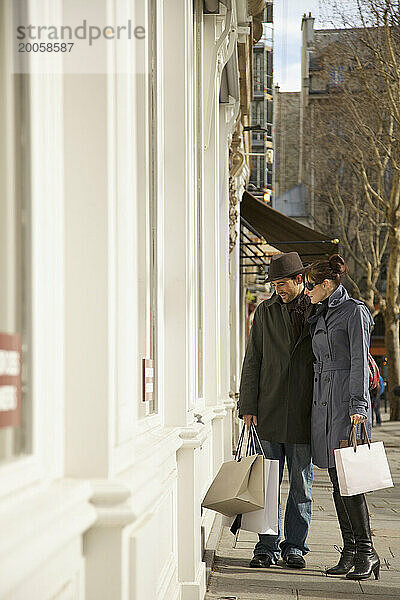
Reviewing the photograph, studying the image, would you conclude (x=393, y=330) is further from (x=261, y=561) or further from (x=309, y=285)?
(x=261, y=561)

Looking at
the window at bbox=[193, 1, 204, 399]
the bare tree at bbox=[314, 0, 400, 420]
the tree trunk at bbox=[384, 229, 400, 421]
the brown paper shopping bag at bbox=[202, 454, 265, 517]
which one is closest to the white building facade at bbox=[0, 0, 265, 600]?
the brown paper shopping bag at bbox=[202, 454, 265, 517]

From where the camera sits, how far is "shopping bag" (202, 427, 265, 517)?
5.98m

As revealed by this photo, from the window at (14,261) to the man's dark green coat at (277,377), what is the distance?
4623mm

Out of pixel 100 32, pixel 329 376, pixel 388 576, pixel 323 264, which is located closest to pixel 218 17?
pixel 323 264

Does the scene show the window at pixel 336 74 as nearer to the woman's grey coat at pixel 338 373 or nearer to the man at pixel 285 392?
the man at pixel 285 392

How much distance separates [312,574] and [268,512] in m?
0.71

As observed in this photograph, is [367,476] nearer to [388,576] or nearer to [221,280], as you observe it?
[388,576]

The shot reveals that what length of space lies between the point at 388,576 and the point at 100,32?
195 inches

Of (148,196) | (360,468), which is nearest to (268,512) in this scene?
(360,468)

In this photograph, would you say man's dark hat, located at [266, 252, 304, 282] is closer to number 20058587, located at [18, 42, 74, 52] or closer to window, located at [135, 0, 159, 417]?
window, located at [135, 0, 159, 417]

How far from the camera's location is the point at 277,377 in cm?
695

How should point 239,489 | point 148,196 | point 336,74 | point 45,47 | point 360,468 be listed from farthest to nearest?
point 336,74
point 360,468
point 239,489
point 148,196
point 45,47

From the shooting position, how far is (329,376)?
21.4 ft

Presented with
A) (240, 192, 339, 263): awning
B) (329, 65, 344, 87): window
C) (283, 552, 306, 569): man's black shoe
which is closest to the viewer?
(283, 552, 306, 569): man's black shoe
